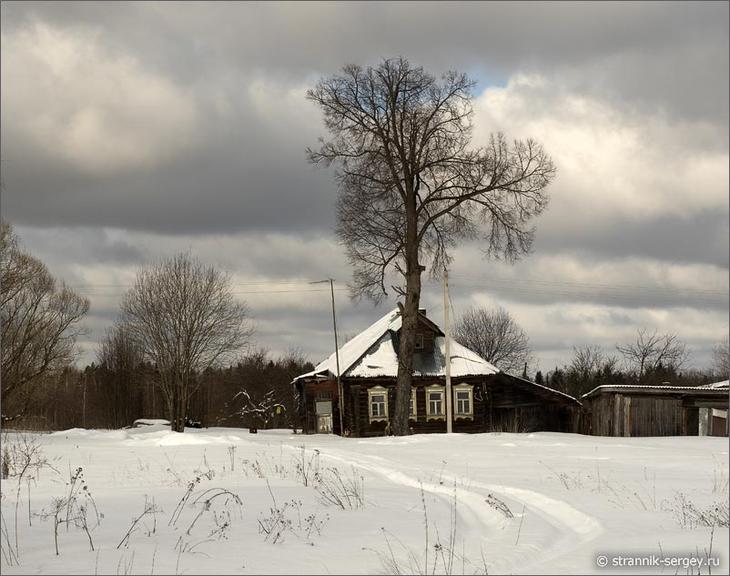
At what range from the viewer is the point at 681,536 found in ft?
30.1

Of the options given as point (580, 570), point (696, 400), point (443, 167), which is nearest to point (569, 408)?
point (696, 400)

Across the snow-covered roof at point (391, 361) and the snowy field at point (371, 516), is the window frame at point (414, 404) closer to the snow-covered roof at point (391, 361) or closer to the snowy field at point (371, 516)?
the snow-covered roof at point (391, 361)

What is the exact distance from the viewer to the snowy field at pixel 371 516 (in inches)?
326

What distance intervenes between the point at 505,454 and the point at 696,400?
20.0m

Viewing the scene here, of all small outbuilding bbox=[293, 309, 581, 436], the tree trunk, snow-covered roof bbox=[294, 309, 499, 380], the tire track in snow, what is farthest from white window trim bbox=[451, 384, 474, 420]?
the tire track in snow

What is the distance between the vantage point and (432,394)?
43.3 meters

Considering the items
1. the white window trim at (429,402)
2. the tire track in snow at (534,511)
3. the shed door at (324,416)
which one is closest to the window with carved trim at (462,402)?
the white window trim at (429,402)

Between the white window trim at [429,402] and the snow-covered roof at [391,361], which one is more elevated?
the snow-covered roof at [391,361]

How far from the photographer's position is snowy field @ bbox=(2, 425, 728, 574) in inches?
326

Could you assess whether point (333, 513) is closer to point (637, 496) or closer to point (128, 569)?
point (128, 569)

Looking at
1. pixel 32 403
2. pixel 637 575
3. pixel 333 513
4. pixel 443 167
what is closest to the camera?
pixel 637 575

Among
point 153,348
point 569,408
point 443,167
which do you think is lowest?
point 569,408

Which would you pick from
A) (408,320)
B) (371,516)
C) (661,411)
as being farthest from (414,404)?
(371,516)

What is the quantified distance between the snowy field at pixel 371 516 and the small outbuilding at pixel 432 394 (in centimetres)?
2384
